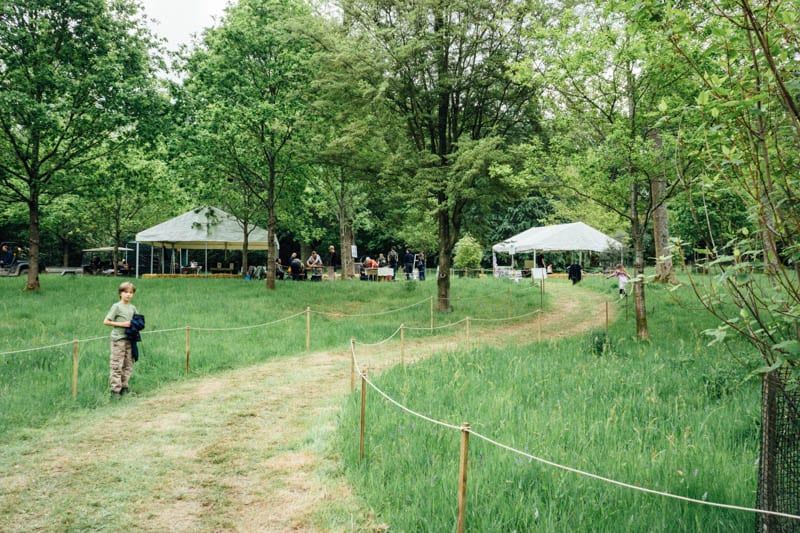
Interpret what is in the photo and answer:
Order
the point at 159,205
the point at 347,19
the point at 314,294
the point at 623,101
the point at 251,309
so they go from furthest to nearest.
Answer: the point at 159,205
the point at 314,294
the point at 347,19
the point at 251,309
the point at 623,101

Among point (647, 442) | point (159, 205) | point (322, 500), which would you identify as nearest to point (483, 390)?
point (647, 442)

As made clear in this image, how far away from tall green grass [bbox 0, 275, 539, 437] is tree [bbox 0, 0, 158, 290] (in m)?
3.58

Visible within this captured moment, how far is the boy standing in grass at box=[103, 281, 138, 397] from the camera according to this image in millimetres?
A: 8133

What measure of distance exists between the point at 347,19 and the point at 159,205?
79.8 feet

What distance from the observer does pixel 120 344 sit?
8180mm

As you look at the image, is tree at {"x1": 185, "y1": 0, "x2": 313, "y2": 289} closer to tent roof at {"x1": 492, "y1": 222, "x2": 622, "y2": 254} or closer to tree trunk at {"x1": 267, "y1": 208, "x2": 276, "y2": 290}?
tree trunk at {"x1": 267, "y1": 208, "x2": 276, "y2": 290}

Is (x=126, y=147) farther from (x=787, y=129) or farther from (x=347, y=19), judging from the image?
(x=787, y=129)

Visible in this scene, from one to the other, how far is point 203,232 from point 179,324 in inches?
544

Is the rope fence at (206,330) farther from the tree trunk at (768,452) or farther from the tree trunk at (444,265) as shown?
the tree trunk at (768,452)

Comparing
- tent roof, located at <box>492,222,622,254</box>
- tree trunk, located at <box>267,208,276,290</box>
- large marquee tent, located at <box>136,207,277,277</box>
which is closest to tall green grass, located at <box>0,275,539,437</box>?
tree trunk, located at <box>267,208,276,290</box>

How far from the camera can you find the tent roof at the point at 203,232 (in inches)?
1006

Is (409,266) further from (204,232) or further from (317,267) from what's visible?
(204,232)

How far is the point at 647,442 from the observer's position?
512cm

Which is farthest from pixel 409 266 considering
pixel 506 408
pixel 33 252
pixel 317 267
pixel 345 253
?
pixel 506 408
